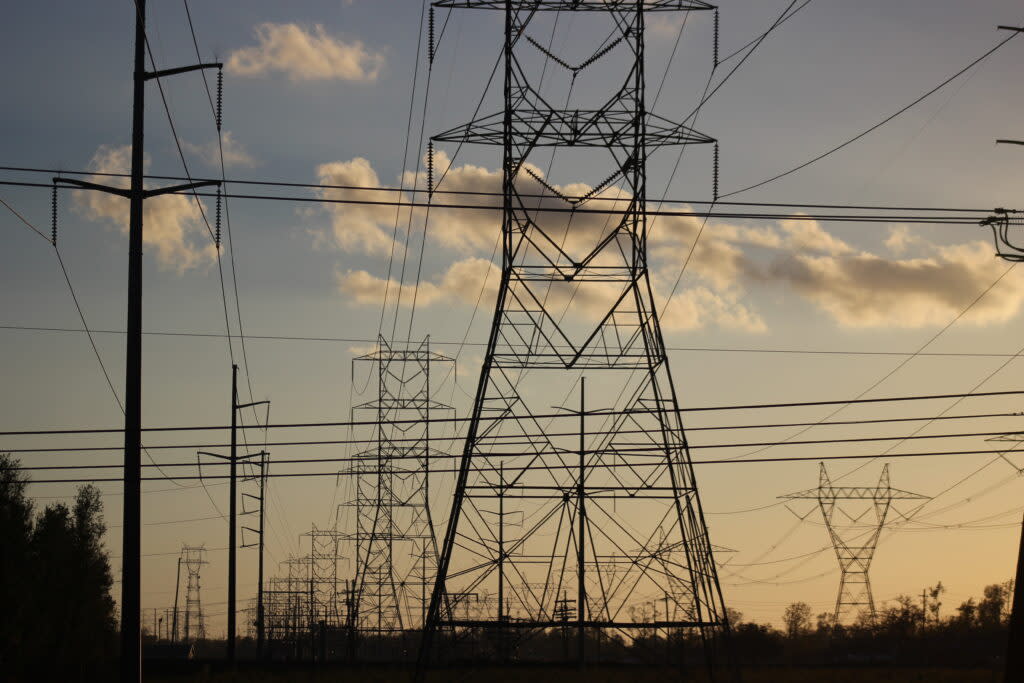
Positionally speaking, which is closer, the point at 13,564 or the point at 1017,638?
the point at 1017,638

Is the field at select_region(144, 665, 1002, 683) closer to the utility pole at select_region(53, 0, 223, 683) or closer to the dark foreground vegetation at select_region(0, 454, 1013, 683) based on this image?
the dark foreground vegetation at select_region(0, 454, 1013, 683)

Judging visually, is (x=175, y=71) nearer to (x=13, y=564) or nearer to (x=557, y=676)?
(x=557, y=676)

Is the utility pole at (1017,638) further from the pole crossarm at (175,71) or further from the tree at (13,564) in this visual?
the tree at (13,564)

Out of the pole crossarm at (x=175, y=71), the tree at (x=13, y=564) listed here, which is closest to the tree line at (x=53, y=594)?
the tree at (x=13, y=564)

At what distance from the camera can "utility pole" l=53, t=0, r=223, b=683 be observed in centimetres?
1930

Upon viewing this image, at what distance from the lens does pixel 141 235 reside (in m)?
20.8

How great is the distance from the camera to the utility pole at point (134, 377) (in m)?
19.3

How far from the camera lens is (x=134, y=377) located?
2027 cm

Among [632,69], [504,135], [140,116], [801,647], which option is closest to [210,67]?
[140,116]

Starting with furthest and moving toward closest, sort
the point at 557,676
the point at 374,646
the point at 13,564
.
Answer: the point at 374,646 < the point at 13,564 < the point at 557,676

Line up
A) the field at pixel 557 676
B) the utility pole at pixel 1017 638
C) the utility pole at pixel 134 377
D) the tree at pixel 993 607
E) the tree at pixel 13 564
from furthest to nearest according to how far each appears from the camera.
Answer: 1. the tree at pixel 993 607
2. the tree at pixel 13 564
3. the field at pixel 557 676
4. the utility pole at pixel 1017 638
5. the utility pole at pixel 134 377

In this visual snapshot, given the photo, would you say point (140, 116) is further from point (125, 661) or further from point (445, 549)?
point (445, 549)

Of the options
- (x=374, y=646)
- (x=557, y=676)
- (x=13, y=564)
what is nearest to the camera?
(x=557, y=676)

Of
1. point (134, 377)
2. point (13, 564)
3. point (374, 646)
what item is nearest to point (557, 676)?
point (134, 377)
